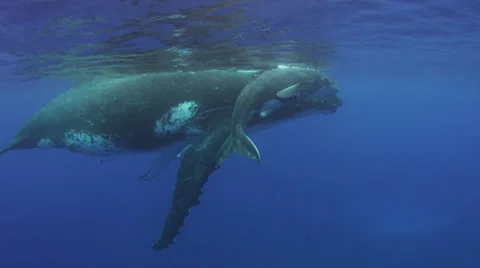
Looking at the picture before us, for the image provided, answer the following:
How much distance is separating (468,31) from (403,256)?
12582 millimetres

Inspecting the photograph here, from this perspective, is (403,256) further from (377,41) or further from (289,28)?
(289,28)

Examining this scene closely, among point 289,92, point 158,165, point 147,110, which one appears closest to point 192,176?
point 147,110

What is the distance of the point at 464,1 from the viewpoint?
11945 millimetres

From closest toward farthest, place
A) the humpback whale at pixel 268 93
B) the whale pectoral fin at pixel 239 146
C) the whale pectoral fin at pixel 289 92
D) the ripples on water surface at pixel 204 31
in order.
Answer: the whale pectoral fin at pixel 239 146 → the humpback whale at pixel 268 93 → the whale pectoral fin at pixel 289 92 → the ripples on water surface at pixel 204 31

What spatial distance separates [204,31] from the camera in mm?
12117

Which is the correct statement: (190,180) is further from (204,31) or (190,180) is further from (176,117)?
(204,31)

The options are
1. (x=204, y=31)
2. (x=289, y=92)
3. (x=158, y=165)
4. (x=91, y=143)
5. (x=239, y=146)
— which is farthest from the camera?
(x=204, y=31)

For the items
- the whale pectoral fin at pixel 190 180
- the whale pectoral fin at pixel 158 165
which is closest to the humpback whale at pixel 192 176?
the whale pectoral fin at pixel 190 180

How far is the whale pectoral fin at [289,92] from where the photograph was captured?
5.98m

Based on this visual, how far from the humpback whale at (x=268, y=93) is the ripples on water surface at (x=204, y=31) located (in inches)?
184

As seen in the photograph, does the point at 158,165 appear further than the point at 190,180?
Yes

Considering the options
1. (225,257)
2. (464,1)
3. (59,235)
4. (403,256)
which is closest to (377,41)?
(464,1)

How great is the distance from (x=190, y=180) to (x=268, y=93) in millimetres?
2066

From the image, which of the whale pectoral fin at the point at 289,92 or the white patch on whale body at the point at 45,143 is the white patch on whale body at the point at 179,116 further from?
the white patch on whale body at the point at 45,143
